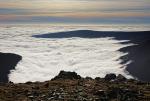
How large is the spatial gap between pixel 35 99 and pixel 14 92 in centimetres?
397

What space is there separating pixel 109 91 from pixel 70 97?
11.2 feet

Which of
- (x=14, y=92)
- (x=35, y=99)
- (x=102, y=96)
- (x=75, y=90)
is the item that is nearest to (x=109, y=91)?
(x=102, y=96)

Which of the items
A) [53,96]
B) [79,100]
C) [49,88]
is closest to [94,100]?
[79,100]

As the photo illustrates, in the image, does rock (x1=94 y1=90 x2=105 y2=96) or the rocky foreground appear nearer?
the rocky foreground

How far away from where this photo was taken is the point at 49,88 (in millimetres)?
34281

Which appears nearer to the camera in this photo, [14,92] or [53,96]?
[53,96]

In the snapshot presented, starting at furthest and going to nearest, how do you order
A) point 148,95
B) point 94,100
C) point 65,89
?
1. point 65,89
2. point 148,95
3. point 94,100

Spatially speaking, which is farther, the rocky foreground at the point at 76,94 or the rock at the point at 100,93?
the rock at the point at 100,93

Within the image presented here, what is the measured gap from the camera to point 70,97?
29.9 m

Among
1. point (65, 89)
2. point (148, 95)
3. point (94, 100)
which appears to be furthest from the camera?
point (65, 89)

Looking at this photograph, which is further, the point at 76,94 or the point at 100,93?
the point at 100,93

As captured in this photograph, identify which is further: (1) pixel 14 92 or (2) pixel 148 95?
(1) pixel 14 92

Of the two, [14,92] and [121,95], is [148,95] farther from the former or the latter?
[14,92]

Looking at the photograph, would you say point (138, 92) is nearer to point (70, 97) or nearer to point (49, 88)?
point (70, 97)
